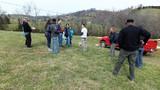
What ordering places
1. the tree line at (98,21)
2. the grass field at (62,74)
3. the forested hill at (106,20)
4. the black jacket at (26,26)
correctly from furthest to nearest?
the forested hill at (106,20), the tree line at (98,21), the black jacket at (26,26), the grass field at (62,74)

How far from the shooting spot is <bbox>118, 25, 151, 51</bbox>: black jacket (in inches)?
249

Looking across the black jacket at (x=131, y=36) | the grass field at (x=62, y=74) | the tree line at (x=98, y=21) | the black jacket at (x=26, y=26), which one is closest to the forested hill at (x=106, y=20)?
the tree line at (x=98, y=21)

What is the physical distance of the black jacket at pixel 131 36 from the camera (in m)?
6.33

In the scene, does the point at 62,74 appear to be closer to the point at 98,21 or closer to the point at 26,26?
the point at 26,26

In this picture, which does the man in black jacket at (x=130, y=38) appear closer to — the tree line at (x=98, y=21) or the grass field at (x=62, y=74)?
the grass field at (x=62, y=74)

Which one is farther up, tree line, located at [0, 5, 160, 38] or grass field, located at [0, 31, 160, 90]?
tree line, located at [0, 5, 160, 38]

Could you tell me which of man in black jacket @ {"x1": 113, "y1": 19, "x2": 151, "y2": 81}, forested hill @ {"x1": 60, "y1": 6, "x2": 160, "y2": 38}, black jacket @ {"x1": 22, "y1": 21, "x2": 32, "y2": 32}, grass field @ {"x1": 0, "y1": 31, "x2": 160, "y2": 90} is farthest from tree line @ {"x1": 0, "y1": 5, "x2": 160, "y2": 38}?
man in black jacket @ {"x1": 113, "y1": 19, "x2": 151, "y2": 81}

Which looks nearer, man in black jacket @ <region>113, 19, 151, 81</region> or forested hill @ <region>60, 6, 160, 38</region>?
man in black jacket @ <region>113, 19, 151, 81</region>

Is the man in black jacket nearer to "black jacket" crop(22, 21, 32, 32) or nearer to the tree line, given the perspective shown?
"black jacket" crop(22, 21, 32, 32)

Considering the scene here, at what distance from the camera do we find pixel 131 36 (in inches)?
250

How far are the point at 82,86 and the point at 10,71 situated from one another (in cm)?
257

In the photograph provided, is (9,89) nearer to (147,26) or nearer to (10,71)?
(10,71)

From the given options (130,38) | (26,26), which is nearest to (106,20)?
(26,26)

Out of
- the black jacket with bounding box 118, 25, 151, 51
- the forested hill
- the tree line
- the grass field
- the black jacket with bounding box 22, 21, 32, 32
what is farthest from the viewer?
the forested hill
